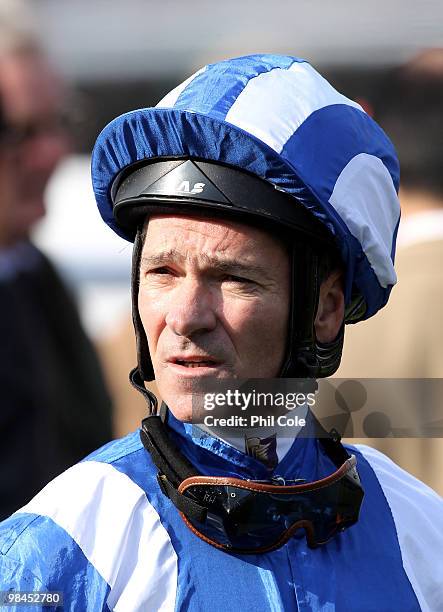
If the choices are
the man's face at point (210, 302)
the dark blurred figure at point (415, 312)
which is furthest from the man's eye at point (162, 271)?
the dark blurred figure at point (415, 312)

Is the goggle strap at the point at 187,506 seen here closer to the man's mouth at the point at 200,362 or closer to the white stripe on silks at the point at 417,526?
the man's mouth at the point at 200,362

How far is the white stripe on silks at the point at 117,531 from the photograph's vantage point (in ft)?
6.92

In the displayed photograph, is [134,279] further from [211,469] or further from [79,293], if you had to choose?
[79,293]

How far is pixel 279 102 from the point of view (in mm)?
2293

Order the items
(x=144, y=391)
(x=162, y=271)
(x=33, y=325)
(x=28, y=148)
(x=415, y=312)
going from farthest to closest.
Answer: (x=33, y=325) < (x=28, y=148) < (x=415, y=312) < (x=144, y=391) < (x=162, y=271)

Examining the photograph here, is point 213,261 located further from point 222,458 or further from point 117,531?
point 117,531

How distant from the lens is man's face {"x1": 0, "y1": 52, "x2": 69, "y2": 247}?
376 centimetres

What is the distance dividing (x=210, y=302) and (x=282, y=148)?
0.33 metres

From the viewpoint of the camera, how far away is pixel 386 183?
8.02 feet

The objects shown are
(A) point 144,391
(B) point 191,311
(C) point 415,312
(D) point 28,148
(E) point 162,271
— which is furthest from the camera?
(D) point 28,148

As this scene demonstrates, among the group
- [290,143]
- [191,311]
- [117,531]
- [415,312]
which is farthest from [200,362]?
[415,312]

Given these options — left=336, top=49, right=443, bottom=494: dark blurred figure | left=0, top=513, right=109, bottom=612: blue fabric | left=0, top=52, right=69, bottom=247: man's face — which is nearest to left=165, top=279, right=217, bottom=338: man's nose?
left=0, top=513, right=109, bottom=612: blue fabric

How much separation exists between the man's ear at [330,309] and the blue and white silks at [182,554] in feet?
0.79

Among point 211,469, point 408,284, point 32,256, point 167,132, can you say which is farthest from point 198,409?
point 32,256
